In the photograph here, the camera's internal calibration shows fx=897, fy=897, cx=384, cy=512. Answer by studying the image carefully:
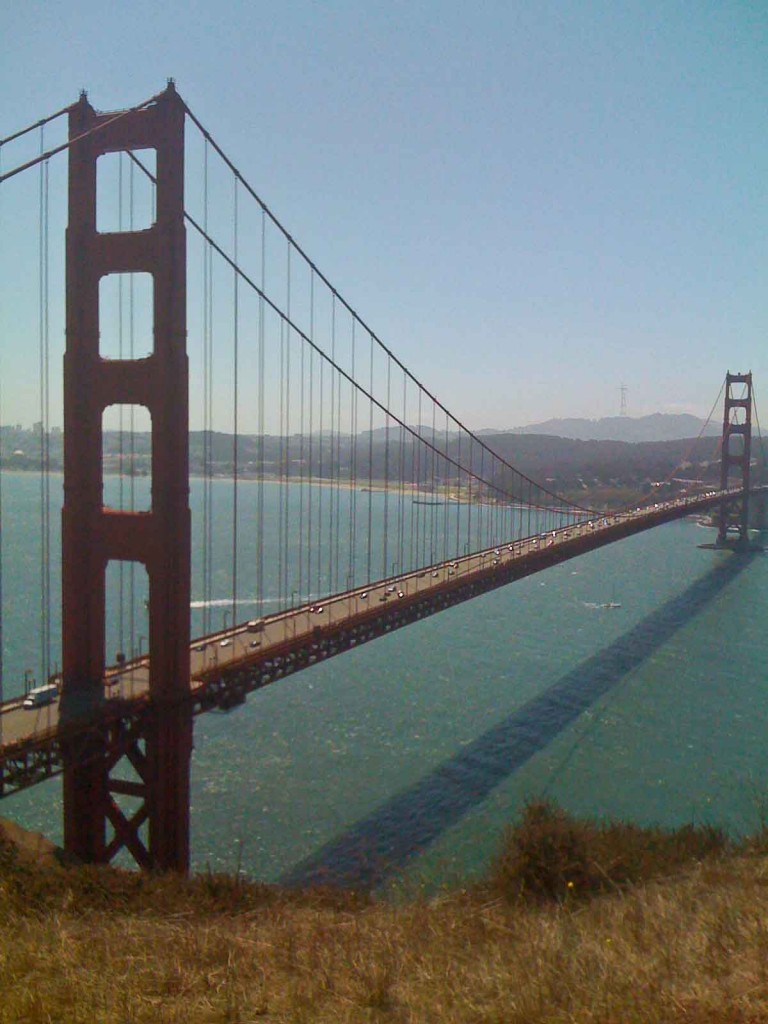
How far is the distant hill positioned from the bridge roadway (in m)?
161

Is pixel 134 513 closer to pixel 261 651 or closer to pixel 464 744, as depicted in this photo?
pixel 261 651

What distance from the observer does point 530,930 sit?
3.08 meters

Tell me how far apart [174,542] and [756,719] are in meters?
7.47

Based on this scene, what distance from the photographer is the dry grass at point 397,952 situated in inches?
86.9

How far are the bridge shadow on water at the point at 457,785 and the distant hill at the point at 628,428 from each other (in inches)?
6275

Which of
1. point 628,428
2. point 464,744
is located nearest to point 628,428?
point 628,428

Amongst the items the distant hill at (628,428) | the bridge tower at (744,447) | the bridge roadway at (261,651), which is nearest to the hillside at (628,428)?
the distant hill at (628,428)

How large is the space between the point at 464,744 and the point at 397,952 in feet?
21.7

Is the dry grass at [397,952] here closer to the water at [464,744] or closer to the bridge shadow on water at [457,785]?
the water at [464,744]

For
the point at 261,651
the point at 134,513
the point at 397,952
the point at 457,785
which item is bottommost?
the point at 457,785

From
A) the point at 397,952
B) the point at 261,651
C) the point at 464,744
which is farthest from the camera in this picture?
the point at 464,744

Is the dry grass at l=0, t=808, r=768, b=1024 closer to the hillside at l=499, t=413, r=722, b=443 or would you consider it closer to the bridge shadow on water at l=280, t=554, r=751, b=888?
the bridge shadow on water at l=280, t=554, r=751, b=888

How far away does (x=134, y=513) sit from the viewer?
635cm

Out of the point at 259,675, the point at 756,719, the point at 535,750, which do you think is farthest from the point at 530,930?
the point at 756,719
